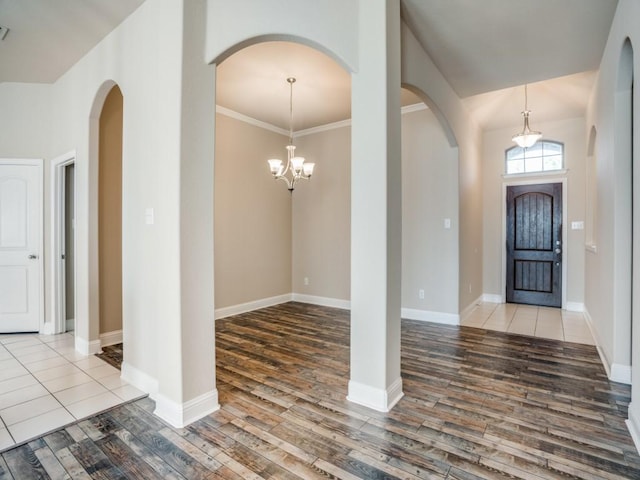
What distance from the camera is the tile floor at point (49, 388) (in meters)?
2.25

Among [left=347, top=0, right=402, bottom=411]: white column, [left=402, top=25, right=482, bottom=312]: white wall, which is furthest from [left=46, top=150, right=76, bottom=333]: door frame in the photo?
[left=402, top=25, right=482, bottom=312]: white wall

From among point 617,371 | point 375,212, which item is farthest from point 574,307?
point 375,212

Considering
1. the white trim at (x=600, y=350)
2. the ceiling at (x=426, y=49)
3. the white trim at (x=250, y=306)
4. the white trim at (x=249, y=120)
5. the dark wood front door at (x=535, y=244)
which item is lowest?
the white trim at (x=600, y=350)

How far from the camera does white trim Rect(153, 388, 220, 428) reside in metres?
2.20

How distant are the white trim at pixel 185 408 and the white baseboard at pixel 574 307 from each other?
5731mm

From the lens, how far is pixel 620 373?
282 cm

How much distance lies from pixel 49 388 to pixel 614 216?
4.86 metres

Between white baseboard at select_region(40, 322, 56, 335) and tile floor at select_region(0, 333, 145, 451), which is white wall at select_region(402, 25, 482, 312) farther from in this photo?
white baseboard at select_region(40, 322, 56, 335)

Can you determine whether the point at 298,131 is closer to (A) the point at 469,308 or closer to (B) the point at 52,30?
(B) the point at 52,30

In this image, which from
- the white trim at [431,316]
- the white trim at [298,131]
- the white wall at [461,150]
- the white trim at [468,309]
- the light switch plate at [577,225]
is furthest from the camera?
the light switch plate at [577,225]

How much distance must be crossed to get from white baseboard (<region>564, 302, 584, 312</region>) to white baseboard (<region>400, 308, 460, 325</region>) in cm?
235

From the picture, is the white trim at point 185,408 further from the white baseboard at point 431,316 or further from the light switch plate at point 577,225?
the light switch plate at point 577,225

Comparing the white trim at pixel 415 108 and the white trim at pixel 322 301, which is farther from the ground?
the white trim at pixel 415 108

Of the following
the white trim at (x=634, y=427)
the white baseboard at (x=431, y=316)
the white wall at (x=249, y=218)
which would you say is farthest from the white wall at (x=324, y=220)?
the white trim at (x=634, y=427)
